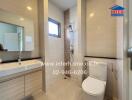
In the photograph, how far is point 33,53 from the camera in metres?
2.28

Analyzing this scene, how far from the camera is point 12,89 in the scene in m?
1.46

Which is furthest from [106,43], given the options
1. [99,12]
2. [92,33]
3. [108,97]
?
[108,97]

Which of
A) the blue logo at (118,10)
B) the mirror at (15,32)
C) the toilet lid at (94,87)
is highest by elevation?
the blue logo at (118,10)

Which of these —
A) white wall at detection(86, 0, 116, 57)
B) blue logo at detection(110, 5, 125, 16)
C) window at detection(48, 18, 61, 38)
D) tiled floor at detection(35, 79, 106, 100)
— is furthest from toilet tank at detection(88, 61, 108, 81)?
window at detection(48, 18, 61, 38)

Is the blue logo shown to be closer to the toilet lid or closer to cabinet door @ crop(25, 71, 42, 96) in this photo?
the toilet lid

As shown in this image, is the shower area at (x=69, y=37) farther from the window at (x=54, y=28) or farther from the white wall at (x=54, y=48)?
the window at (x=54, y=28)

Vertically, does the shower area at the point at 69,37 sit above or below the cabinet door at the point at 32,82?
above

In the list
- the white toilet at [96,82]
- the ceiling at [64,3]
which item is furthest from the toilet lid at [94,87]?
the ceiling at [64,3]

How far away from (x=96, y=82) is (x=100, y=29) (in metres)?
1.28

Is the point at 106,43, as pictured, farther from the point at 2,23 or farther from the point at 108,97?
the point at 2,23

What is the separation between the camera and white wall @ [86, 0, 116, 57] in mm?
2062

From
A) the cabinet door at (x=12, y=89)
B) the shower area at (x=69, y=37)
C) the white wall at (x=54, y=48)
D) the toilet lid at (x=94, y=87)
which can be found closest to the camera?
the cabinet door at (x=12, y=89)

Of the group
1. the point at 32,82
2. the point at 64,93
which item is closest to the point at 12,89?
the point at 32,82

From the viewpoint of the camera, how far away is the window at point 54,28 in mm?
2865
